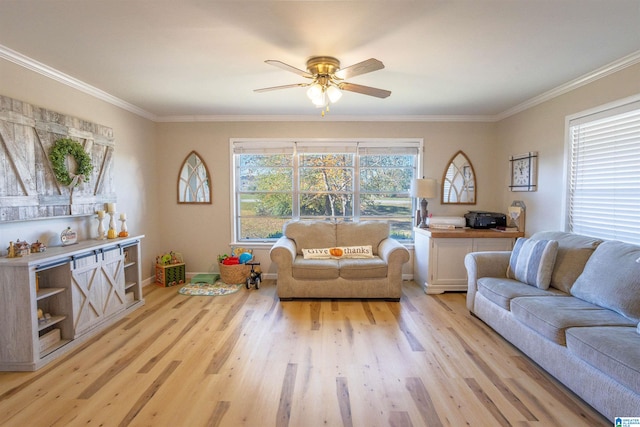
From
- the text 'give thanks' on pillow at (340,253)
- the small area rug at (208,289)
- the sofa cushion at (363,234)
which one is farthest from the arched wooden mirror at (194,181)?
the sofa cushion at (363,234)

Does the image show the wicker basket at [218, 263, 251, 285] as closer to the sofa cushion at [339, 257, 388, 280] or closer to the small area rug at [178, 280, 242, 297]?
the small area rug at [178, 280, 242, 297]

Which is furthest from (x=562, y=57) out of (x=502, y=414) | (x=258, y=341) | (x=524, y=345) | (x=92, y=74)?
(x=92, y=74)

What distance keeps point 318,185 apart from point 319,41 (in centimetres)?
266

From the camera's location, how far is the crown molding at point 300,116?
2.65 meters

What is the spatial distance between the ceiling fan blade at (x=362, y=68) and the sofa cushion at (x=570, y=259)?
2.36m

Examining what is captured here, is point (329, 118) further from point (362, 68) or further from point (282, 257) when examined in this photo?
point (362, 68)

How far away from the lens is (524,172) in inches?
159

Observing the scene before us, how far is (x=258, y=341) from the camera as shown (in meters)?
2.82

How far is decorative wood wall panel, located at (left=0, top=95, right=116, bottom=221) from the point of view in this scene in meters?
2.50

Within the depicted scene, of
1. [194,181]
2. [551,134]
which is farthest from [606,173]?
[194,181]

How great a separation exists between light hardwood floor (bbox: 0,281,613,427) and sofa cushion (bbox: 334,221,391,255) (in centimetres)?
123

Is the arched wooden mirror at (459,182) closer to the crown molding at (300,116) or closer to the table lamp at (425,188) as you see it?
the table lamp at (425,188)

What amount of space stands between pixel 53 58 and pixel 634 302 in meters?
4.86

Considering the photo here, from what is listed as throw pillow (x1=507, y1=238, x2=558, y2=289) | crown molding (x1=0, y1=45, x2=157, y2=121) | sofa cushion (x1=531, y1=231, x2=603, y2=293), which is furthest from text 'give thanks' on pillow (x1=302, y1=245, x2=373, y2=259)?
crown molding (x1=0, y1=45, x2=157, y2=121)
